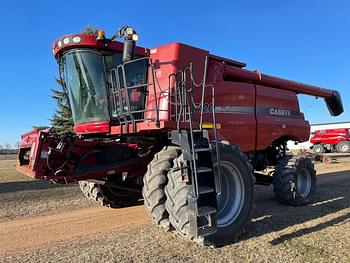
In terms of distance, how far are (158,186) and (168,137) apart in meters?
1.13

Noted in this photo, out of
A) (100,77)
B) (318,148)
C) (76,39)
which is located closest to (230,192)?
(100,77)

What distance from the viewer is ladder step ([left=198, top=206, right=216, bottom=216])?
515 cm

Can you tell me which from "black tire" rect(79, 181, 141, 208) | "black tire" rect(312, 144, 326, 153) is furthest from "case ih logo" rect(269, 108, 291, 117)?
"black tire" rect(312, 144, 326, 153)

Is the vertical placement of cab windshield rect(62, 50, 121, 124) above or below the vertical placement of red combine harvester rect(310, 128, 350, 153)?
above

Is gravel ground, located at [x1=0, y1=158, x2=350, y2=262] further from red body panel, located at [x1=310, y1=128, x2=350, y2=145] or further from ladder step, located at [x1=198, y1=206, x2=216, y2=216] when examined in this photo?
red body panel, located at [x1=310, y1=128, x2=350, y2=145]

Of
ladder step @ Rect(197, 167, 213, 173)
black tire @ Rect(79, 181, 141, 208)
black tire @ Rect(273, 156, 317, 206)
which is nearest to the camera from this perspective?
ladder step @ Rect(197, 167, 213, 173)

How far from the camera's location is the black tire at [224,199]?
524cm

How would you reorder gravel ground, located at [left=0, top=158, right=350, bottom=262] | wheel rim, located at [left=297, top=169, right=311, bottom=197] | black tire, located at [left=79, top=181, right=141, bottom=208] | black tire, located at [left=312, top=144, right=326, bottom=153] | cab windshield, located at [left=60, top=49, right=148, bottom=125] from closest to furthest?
gravel ground, located at [left=0, top=158, right=350, bottom=262] → cab windshield, located at [left=60, top=49, right=148, bottom=125] → black tire, located at [left=79, top=181, right=141, bottom=208] → wheel rim, located at [left=297, top=169, right=311, bottom=197] → black tire, located at [left=312, top=144, right=326, bottom=153]

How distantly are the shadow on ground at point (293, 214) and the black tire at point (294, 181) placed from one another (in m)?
0.19

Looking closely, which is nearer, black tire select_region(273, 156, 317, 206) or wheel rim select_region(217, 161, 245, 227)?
wheel rim select_region(217, 161, 245, 227)

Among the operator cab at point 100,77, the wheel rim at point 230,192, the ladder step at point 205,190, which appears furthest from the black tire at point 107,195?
the ladder step at point 205,190

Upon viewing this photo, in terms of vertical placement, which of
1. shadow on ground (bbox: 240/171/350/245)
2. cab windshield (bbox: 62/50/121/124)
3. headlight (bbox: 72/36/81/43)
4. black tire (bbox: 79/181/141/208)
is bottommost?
shadow on ground (bbox: 240/171/350/245)

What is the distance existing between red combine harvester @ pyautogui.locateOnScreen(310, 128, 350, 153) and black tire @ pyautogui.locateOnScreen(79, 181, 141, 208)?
28895mm

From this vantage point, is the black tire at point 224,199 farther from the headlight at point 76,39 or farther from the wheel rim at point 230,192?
the headlight at point 76,39
